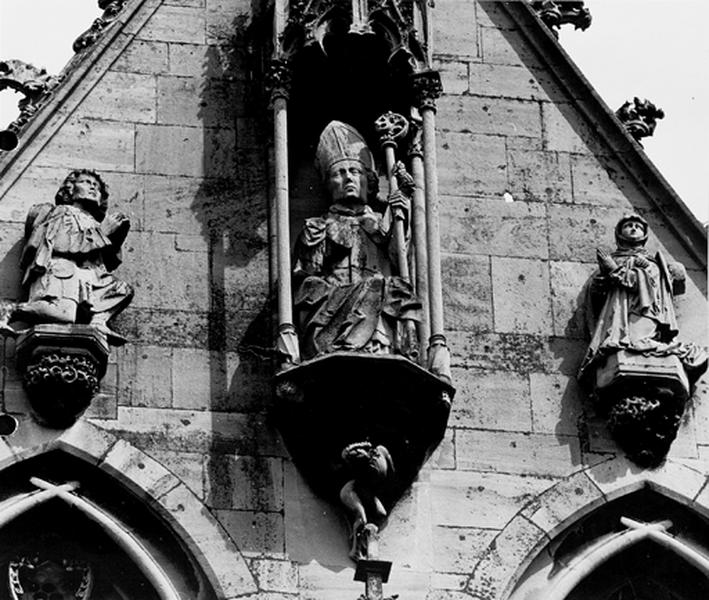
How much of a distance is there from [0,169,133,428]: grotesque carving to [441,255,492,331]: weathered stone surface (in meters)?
2.10

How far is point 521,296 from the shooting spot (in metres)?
22.2

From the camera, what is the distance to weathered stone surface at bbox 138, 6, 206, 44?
75.5ft

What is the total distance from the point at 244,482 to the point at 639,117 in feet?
13.7

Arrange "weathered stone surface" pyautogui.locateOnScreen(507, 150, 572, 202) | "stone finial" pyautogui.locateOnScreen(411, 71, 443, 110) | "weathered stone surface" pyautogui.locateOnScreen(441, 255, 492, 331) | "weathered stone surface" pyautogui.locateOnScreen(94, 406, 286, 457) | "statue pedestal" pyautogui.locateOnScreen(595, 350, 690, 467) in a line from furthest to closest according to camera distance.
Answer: "weathered stone surface" pyautogui.locateOnScreen(507, 150, 572, 202)
"stone finial" pyautogui.locateOnScreen(411, 71, 443, 110)
"weathered stone surface" pyautogui.locateOnScreen(441, 255, 492, 331)
"statue pedestal" pyautogui.locateOnScreen(595, 350, 690, 467)
"weathered stone surface" pyautogui.locateOnScreen(94, 406, 286, 457)

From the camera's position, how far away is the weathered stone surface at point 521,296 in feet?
72.5

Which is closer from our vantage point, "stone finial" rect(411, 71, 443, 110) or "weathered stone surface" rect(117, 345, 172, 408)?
"weathered stone surface" rect(117, 345, 172, 408)

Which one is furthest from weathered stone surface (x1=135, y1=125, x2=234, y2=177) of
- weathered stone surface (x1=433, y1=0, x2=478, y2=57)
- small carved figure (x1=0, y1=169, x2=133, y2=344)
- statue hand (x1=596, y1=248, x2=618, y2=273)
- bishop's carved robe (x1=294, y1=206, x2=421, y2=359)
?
statue hand (x1=596, y1=248, x2=618, y2=273)

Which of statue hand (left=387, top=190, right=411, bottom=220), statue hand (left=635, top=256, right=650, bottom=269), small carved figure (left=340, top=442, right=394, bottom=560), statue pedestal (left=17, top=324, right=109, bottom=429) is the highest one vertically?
statue hand (left=387, top=190, right=411, bottom=220)

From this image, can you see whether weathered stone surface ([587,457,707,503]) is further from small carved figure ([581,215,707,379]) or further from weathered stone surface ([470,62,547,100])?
weathered stone surface ([470,62,547,100])

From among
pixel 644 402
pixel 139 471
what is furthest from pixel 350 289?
pixel 644 402

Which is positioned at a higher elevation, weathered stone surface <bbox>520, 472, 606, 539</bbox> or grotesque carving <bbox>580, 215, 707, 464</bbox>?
grotesque carving <bbox>580, 215, 707, 464</bbox>

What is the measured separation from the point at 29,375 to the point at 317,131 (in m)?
2.95

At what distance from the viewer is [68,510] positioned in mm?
20859

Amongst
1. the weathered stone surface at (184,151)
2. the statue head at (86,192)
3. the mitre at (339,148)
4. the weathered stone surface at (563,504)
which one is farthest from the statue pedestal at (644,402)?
the statue head at (86,192)
